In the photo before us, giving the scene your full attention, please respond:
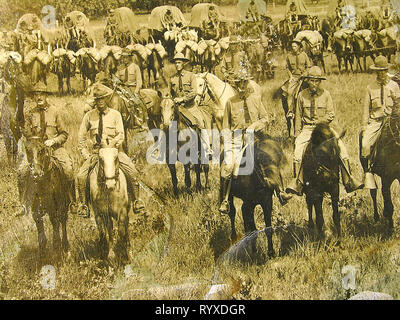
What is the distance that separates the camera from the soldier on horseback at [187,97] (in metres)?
6.71

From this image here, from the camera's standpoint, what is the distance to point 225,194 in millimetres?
6676

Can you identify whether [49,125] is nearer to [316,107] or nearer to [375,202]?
[316,107]

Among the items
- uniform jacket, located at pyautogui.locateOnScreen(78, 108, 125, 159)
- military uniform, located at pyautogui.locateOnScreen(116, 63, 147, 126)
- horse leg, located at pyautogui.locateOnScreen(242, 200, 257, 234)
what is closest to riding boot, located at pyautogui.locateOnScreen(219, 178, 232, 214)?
horse leg, located at pyautogui.locateOnScreen(242, 200, 257, 234)

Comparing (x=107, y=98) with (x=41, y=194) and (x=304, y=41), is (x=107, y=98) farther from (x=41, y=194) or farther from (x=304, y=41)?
(x=304, y=41)

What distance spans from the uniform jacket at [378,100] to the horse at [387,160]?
4.0 inches

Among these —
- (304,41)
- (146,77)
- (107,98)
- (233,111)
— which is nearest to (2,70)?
(107,98)

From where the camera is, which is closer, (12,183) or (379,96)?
(379,96)

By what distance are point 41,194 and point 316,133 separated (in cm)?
364

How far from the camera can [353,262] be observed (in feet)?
21.6

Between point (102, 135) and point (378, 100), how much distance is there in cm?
350

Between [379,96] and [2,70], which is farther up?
[2,70]

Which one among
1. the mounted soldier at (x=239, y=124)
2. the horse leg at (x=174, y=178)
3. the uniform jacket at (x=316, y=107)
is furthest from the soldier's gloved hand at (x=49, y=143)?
the uniform jacket at (x=316, y=107)

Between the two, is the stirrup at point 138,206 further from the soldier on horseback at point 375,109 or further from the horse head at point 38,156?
the soldier on horseback at point 375,109

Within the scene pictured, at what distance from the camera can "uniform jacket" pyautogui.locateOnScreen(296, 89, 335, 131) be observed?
6.55 meters
